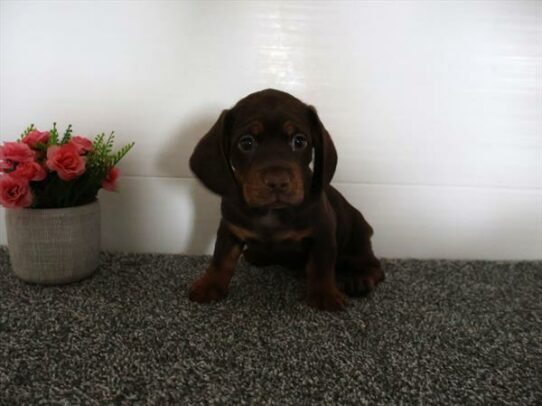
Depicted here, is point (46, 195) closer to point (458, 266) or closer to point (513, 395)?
point (513, 395)

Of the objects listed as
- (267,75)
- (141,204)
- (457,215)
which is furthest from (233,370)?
(457,215)

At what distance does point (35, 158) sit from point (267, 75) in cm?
102

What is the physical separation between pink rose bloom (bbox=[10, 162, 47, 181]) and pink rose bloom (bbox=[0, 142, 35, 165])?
23 mm

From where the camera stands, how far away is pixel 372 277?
1.71 metres

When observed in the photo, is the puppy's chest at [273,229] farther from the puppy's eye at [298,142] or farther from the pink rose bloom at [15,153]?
the pink rose bloom at [15,153]

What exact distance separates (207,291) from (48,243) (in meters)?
0.62

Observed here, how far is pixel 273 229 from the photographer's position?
1485 millimetres

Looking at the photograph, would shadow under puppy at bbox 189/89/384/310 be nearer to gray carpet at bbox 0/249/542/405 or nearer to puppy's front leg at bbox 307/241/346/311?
puppy's front leg at bbox 307/241/346/311

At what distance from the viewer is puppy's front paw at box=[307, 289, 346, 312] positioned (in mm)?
1449

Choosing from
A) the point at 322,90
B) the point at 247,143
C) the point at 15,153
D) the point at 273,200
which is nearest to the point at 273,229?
the point at 273,200

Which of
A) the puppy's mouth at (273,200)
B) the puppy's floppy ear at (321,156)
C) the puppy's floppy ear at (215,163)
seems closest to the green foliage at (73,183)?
the puppy's floppy ear at (215,163)

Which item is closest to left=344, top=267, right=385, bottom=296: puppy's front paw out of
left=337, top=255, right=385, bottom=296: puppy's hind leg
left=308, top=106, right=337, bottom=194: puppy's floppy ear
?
left=337, top=255, right=385, bottom=296: puppy's hind leg

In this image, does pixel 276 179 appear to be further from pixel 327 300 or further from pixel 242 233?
pixel 327 300

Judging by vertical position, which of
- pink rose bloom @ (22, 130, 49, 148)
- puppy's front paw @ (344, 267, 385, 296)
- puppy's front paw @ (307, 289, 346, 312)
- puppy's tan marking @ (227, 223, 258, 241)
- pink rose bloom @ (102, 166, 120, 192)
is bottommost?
puppy's front paw @ (344, 267, 385, 296)
